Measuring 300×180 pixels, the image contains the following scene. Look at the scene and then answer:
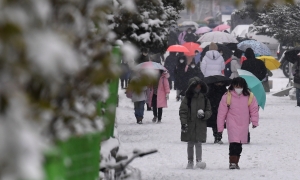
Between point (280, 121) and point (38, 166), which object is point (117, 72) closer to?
point (38, 166)

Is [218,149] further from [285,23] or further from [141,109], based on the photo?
[285,23]

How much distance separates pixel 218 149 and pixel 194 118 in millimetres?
1854

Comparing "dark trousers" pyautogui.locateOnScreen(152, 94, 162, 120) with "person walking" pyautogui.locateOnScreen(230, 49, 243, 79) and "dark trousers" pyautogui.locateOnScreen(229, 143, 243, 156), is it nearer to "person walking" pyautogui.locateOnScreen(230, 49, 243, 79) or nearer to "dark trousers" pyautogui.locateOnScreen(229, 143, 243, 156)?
"person walking" pyautogui.locateOnScreen(230, 49, 243, 79)

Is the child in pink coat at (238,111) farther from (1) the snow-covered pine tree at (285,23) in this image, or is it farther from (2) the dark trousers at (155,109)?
(1) the snow-covered pine tree at (285,23)

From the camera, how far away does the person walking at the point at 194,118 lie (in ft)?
40.5

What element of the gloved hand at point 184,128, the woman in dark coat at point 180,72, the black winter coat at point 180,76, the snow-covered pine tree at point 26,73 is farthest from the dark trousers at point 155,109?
the snow-covered pine tree at point 26,73

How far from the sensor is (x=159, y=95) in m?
19.9

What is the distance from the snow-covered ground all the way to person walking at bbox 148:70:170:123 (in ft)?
0.77

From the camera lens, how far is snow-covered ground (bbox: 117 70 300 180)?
1142 cm

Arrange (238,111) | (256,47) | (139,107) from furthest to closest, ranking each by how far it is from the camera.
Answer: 1. (256,47)
2. (139,107)
3. (238,111)

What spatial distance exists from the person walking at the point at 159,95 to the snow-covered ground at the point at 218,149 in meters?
0.23

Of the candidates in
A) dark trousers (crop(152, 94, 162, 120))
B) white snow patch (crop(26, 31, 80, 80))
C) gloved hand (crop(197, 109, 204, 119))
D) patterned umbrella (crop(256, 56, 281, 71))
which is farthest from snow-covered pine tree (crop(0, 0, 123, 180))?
patterned umbrella (crop(256, 56, 281, 71))

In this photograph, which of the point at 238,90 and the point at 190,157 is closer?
the point at 190,157

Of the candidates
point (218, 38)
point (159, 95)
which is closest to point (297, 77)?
point (159, 95)
